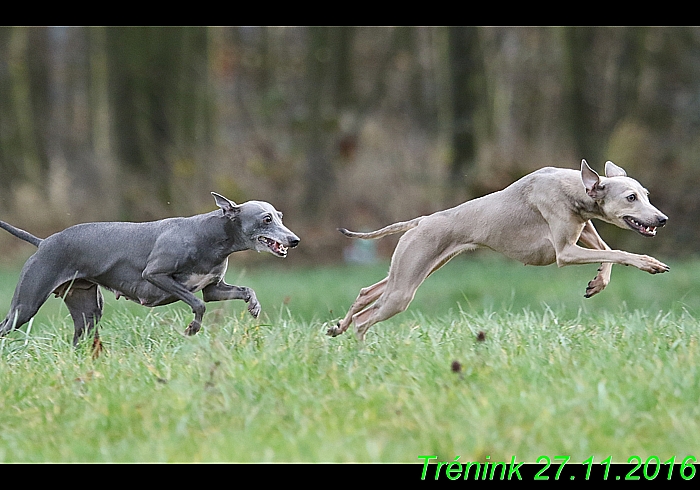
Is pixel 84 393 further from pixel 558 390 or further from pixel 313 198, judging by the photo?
pixel 313 198

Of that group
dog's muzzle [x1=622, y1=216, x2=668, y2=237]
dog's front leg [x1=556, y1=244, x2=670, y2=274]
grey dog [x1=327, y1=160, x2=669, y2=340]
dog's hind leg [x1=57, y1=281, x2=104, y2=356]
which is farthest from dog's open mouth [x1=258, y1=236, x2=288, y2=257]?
dog's muzzle [x1=622, y1=216, x2=668, y2=237]

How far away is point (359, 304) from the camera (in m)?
7.18

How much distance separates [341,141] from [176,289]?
14.2 metres

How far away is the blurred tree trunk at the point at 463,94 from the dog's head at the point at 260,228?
491 inches

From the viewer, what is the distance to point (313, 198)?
20297 mm

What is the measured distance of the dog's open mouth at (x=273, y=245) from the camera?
705cm

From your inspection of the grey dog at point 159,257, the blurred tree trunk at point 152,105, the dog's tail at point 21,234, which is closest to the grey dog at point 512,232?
the grey dog at point 159,257

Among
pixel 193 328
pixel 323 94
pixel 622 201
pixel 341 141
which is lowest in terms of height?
pixel 341 141

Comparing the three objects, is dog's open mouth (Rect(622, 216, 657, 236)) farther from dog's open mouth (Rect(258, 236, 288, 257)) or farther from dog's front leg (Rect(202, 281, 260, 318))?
dog's front leg (Rect(202, 281, 260, 318))

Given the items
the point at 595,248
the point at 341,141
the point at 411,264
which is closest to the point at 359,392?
the point at 411,264

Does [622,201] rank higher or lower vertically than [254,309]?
higher

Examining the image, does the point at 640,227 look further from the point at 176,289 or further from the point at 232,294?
the point at 176,289

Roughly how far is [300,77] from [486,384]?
81.0 ft
